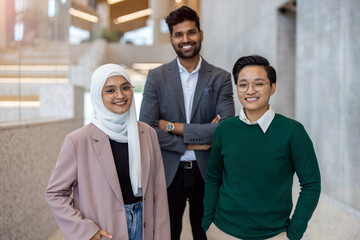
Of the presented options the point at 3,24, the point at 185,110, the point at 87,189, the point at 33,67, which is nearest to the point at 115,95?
the point at 87,189

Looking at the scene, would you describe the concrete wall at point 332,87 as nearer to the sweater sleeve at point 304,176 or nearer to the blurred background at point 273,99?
the blurred background at point 273,99

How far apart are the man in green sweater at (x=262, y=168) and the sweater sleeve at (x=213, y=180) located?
2.2 inches

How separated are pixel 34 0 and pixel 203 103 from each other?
12.3 ft

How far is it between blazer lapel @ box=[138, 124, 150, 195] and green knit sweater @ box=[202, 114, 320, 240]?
0.41m

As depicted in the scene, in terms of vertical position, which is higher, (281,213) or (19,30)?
(19,30)

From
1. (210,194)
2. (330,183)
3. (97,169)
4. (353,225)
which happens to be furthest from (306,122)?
(97,169)

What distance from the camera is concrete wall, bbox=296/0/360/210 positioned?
12.8 ft

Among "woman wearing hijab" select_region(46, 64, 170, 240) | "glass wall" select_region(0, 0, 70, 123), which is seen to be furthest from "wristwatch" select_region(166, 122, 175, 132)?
"glass wall" select_region(0, 0, 70, 123)

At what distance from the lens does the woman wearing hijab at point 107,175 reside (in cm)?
169

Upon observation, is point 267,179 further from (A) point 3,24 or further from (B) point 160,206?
(A) point 3,24

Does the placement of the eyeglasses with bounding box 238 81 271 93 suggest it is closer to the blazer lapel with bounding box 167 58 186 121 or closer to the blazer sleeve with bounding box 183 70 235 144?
the blazer sleeve with bounding box 183 70 235 144

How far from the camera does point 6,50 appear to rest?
378 centimetres

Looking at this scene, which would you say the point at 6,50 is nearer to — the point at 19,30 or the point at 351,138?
the point at 19,30

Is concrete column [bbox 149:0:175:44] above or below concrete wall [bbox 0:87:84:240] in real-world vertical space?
above
